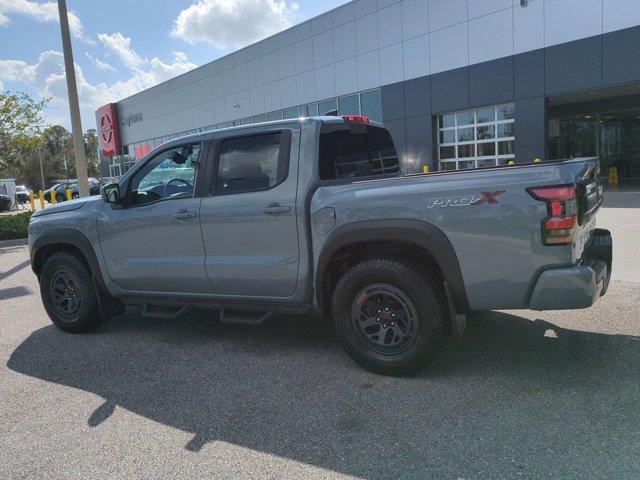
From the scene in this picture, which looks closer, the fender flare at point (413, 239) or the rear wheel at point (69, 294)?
the fender flare at point (413, 239)

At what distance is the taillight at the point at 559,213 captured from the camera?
3.23 metres

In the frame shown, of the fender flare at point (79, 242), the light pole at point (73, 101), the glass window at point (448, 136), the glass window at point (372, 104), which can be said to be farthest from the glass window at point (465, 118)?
the fender flare at point (79, 242)

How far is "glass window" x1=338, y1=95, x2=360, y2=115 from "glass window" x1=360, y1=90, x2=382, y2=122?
0.31 m

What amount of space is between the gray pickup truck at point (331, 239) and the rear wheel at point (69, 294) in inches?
0.6

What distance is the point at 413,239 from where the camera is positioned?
3.63m

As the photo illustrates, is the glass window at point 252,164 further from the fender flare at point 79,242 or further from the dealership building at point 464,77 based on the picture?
the dealership building at point 464,77

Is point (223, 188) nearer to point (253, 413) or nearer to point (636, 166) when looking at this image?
point (253, 413)

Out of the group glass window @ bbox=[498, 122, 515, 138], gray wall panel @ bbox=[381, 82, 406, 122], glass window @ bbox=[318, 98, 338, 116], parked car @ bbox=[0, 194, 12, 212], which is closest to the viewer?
glass window @ bbox=[498, 122, 515, 138]

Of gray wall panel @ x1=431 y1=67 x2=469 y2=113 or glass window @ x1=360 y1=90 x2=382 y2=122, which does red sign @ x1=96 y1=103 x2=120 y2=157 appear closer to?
glass window @ x1=360 y1=90 x2=382 y2=122

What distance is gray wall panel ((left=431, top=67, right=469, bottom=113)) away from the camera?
68.8 feet

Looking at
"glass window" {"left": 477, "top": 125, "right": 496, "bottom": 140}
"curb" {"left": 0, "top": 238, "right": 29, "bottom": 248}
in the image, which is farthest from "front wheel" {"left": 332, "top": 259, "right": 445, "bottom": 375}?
"glass window" {"left": 477, "top": 125, "right": 496, "bottom": 140}

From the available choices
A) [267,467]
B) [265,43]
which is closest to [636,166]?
[265,43]

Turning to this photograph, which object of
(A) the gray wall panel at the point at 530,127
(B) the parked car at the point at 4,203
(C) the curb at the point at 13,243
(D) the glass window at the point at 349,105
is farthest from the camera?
(B) the parked car at the point at 4,203

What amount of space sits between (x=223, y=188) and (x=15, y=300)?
4.53 m
